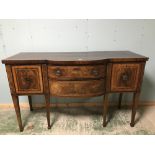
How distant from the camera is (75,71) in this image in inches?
51.9

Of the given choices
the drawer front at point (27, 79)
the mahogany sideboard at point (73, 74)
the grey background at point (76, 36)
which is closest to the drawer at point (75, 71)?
the mahogany sideboard at point (73, 74)

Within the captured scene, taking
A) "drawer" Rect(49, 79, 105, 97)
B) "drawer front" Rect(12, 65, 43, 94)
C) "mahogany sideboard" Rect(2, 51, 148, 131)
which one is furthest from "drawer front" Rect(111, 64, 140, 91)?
A: "drawer front" Rect(12, 65, 43, 94)

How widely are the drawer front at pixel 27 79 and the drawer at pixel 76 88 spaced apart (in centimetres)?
12

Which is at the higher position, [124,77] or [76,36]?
[76,36]

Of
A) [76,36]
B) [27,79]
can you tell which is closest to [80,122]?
[27,79]

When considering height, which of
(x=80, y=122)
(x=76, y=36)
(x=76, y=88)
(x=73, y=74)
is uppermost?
(x=76, y=36)

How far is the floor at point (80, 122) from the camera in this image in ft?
5.19

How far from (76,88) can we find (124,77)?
45 centimetres

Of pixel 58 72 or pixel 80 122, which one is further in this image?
pixel 80 122

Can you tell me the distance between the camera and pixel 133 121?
163 cm

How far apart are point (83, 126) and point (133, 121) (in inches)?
21.3

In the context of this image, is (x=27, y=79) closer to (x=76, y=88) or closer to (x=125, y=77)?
(x=76, y=88)

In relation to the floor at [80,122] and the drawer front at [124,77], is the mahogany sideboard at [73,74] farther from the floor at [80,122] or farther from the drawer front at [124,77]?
the floor at [80,122]

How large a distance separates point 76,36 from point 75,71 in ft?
2.02
